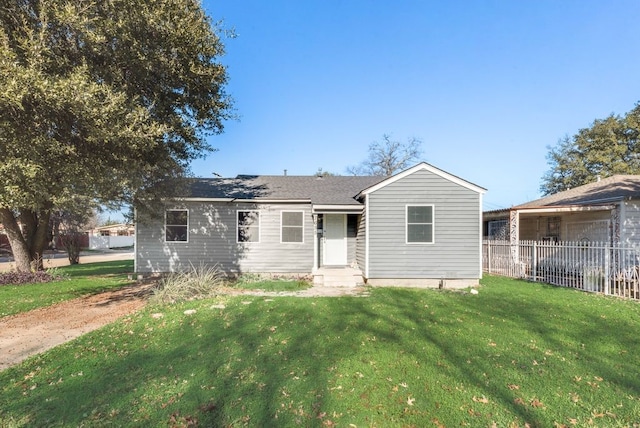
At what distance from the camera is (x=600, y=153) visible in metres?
27.5

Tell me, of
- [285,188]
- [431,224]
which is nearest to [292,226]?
[285,188]

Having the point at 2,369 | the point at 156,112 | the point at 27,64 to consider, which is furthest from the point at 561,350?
the point at 27,64

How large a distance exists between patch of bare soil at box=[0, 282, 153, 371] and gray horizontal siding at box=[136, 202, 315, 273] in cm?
258

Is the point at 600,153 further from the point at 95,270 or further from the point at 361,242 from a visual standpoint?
the point at 95,270

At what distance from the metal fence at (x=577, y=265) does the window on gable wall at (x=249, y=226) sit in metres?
9.88

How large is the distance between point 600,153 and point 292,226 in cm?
2837

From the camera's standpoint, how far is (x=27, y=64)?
21.0ft

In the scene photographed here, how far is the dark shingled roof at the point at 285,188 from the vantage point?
12953mm

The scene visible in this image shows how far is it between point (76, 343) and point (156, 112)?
5667mm

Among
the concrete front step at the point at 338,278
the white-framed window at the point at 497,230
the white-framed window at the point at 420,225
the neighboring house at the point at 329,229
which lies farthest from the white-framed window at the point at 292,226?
the white-framed window at the point at 497,230

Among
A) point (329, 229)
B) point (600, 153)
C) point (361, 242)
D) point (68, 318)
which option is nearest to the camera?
point (68, 318)

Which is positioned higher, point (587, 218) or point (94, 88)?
point (94, 88)

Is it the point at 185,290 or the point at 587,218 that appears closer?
the point at 185,290

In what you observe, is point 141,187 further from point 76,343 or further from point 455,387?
point 455,387
